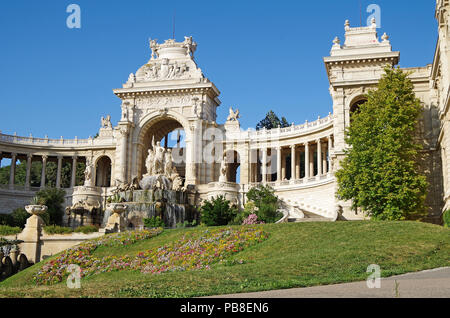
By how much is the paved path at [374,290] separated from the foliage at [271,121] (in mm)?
80274

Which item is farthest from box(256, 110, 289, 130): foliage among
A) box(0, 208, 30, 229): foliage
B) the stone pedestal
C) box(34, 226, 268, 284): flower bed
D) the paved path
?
the paved path

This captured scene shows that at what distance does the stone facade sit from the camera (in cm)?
5306

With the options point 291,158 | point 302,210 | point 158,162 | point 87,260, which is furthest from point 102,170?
point 87,260

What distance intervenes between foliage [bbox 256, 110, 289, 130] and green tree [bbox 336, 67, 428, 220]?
53670 millimetres

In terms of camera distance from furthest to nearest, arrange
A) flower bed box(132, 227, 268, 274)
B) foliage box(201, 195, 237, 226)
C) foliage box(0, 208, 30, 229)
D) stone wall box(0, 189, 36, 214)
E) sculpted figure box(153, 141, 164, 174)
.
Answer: stone wall box(0, 189, 36, 214) < sculpted figure box(153, 141, 164, 174) < foliage box(0, 208, 30, 229) < foliage box(201, 195, 237, 226) < flower bed box(132, 227, 268, 274)

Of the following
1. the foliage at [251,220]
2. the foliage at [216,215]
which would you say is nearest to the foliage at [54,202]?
the foliage at [216,215]

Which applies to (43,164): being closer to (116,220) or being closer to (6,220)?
(6,220)

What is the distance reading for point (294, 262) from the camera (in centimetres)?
2244

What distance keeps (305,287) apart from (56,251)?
2421 centimetres

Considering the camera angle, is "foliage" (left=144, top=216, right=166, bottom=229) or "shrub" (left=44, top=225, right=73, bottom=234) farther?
"foliage" (left=144, top=216, right=166, bottom=229)

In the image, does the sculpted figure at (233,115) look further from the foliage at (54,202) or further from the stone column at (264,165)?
the foliage at (54,202)

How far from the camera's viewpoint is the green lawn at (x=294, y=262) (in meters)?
17.3

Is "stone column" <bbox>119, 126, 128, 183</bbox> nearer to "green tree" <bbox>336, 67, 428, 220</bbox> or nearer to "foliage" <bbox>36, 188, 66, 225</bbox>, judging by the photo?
"foliage" <bbox>36, 188, 66, 225</bbox>
